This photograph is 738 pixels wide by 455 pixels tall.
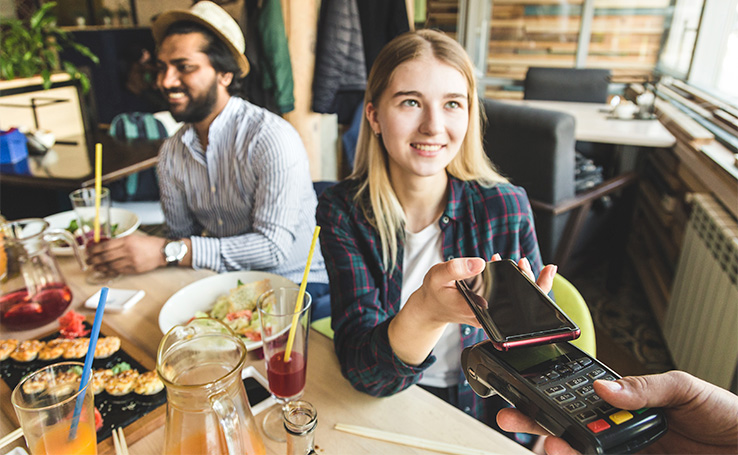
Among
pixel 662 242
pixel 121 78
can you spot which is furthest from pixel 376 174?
pixel 121 78

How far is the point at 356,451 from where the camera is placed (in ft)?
2.47

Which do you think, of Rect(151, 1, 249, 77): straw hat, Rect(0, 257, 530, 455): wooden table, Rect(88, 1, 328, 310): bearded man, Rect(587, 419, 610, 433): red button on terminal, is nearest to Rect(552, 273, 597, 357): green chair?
Rect(0, 257, 530, 455): wooden table

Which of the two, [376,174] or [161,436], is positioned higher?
[376,174]

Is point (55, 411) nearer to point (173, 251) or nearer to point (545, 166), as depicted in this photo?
point (173, 251)

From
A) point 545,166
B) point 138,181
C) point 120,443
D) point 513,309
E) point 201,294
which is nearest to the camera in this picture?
point 513,309

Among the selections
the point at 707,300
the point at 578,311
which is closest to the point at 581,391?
the point at 578,311

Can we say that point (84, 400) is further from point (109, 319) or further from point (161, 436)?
point (109, 319)

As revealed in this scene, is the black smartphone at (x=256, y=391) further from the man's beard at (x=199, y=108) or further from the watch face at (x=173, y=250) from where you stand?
the man's beard at (x=199, y=108)

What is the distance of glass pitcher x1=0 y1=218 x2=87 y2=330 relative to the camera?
104 cm

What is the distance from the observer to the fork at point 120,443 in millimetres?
732

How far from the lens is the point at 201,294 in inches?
45.5

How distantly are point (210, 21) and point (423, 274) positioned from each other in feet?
3.74

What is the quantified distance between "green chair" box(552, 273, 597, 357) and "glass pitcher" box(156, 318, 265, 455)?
68 centimetres

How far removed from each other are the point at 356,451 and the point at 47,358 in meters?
0.61
